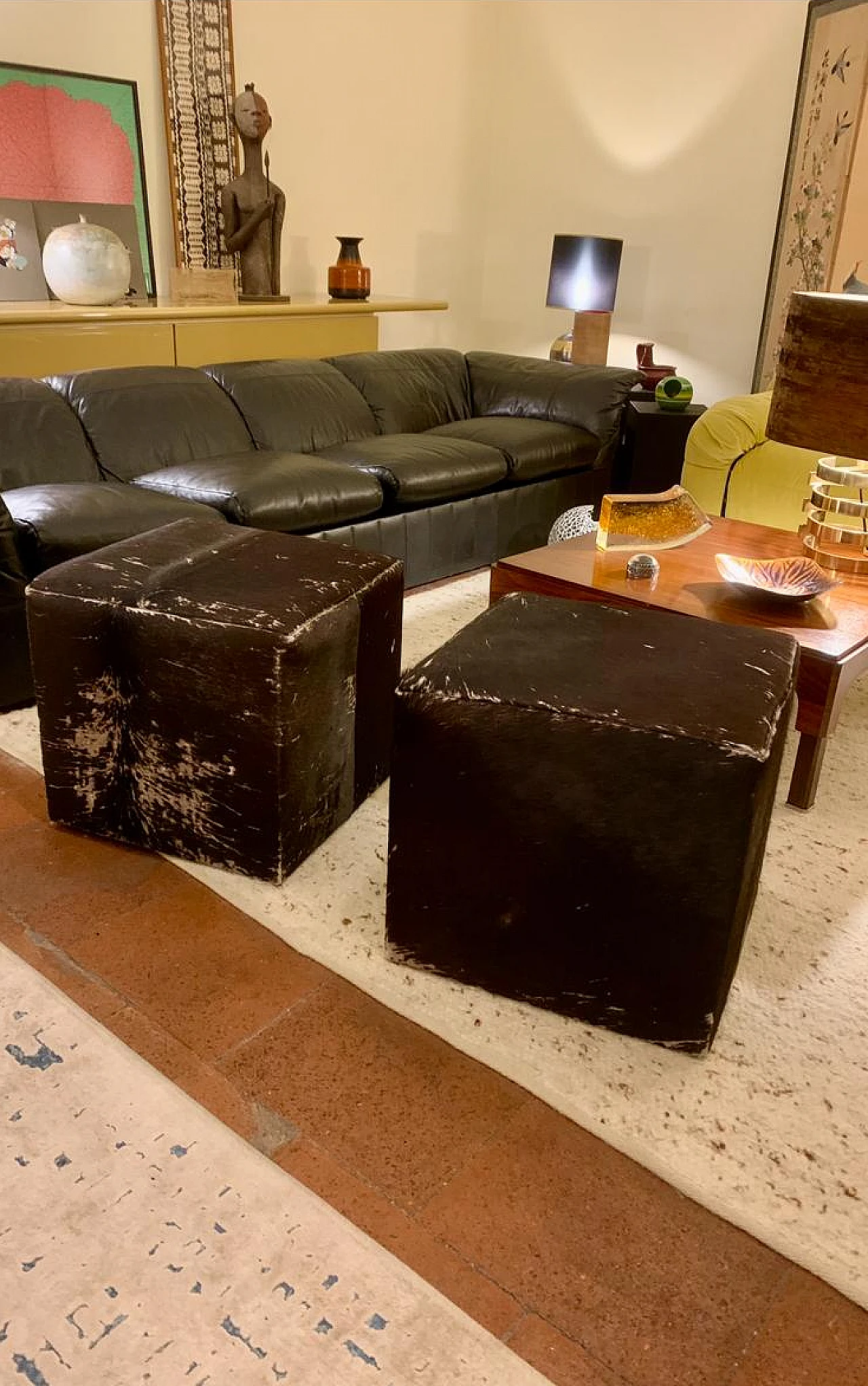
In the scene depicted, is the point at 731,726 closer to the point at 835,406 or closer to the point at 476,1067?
the point at 835,406

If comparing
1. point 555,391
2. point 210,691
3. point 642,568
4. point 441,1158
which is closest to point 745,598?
point 642,568

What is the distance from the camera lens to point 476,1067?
4.98 feet

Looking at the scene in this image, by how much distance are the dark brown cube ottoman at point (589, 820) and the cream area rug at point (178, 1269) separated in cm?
48

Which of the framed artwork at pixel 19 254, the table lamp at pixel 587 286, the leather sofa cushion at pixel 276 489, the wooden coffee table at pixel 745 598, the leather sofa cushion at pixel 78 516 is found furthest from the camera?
the table lamp at pixel 587 286

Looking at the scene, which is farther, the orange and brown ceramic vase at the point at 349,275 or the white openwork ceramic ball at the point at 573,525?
the orange and brown ceramic vase at the point at 349,275

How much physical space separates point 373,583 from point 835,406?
0.94 m

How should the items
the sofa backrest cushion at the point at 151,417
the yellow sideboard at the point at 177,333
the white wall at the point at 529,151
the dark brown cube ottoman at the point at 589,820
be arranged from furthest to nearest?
the white wall at the point at 529,151 → the yellow sideboard at the point at 177,333 → the sofa backrest cushion at the point at 151,417 → the dark brown cube ottoman at the point at 589,820

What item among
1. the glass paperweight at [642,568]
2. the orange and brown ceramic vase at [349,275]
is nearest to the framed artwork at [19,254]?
the orange and brown ceramic vase at [349,275]

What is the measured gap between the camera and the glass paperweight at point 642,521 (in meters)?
2.73

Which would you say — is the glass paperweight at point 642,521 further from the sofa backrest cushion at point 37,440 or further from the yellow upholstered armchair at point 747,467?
the sofa backrest cushion at point 37,440

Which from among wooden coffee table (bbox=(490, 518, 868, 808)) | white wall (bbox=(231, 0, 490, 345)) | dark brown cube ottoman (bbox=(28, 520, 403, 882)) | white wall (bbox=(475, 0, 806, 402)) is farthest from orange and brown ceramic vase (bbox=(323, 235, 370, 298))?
dark brown cube ottoman (bbox=(28, 520, 403, 882))

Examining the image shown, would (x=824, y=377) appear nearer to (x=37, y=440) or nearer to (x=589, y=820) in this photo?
(x=589, y=820)

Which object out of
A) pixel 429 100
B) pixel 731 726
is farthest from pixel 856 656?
pixel 429 100

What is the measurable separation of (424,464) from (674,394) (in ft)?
4.66
